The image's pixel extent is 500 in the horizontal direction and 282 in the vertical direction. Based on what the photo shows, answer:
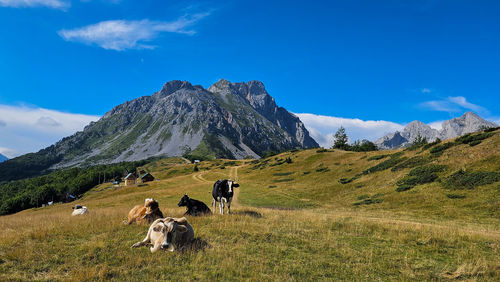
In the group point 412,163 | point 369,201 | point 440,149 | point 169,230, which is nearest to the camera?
point 169,230

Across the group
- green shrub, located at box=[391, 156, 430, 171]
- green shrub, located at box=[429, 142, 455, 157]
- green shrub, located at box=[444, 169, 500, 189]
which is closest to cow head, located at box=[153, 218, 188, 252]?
green shrub, located at box=[444, 169, 500, 189]

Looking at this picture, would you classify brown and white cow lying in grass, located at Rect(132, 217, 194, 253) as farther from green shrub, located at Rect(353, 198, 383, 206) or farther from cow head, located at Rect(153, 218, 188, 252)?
green shrub, located at Rect(353, 198, 383, 206)

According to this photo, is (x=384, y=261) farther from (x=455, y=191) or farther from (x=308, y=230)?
(x=455, y=191)

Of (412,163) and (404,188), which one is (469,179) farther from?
(412,163)

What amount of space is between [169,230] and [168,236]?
0.77 feet

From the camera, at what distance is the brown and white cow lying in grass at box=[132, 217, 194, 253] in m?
10.2

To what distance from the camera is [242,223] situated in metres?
14.8

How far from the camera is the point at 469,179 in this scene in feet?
91.6

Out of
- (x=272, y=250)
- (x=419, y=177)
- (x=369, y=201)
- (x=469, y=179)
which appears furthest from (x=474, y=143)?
(x=272, y=250)

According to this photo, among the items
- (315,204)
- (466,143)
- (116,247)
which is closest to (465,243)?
(116,247)

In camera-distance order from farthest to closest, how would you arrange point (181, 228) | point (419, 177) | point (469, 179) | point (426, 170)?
1. point (426, 170)
2. point (419, 177)
3. point (469, 179)
4. point (181, 228)

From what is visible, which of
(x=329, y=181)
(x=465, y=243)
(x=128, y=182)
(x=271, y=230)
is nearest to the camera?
(x=465, y=243)

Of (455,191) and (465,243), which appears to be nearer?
(465,243)

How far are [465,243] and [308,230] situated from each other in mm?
7673
